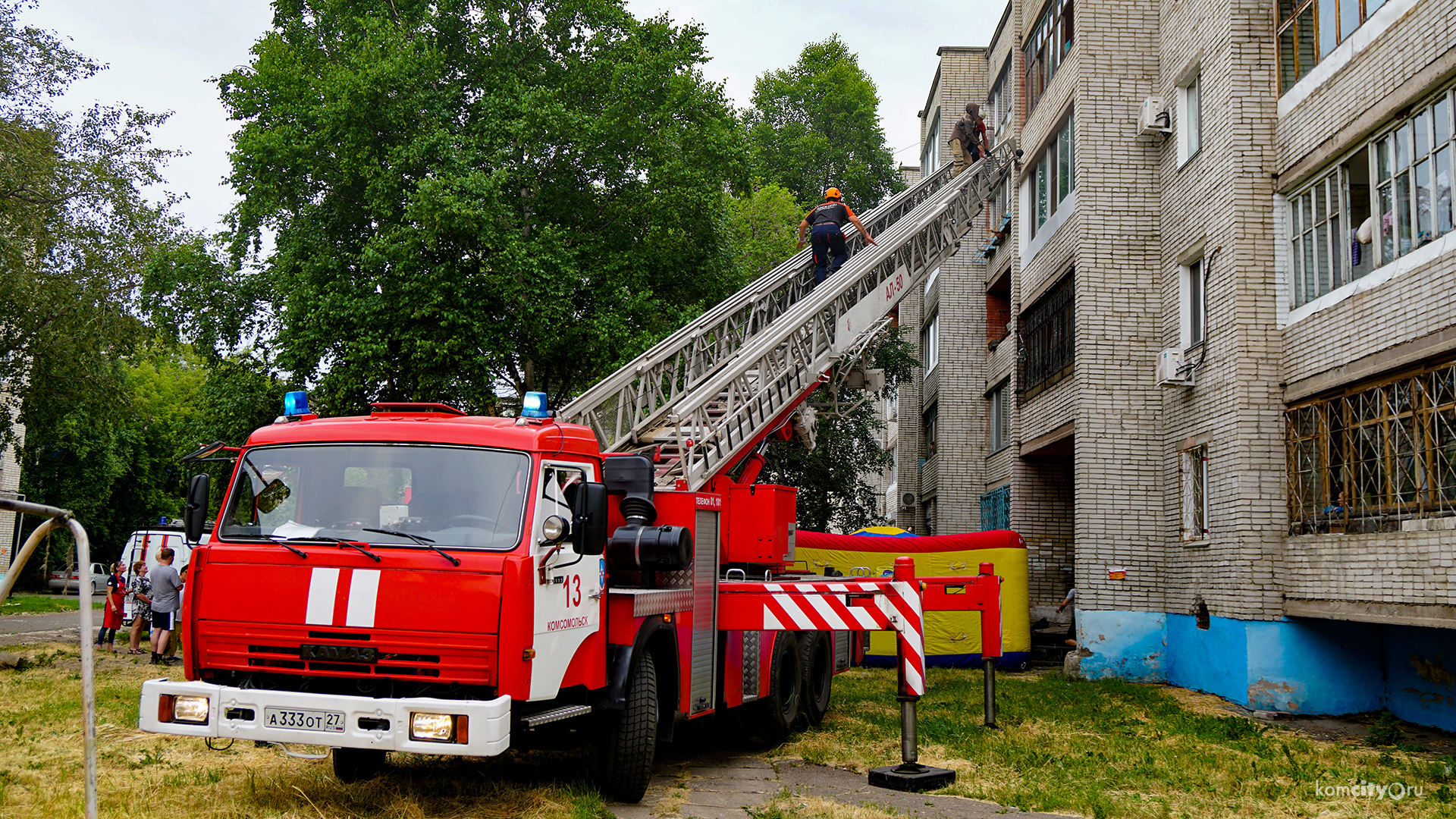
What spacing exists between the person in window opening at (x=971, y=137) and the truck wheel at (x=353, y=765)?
15.9 m

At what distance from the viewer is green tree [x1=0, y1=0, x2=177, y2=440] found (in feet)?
59.4

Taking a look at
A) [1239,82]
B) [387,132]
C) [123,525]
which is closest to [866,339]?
[1239,82]

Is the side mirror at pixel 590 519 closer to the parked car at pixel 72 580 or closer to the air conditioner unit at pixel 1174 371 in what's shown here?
the air conditioner unit at pixel 1174 371

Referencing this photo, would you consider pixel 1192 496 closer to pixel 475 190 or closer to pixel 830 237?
pixel 830 237

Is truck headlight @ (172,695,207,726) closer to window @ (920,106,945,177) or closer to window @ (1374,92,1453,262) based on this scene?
window @ (1374,92,1453,262)

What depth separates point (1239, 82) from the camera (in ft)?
41.5

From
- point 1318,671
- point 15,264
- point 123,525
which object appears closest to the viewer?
point 1318,671

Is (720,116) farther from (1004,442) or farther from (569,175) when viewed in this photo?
(1004,442)

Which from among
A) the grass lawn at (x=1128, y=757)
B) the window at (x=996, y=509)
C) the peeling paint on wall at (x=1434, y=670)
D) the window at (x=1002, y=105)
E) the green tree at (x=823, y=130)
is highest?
the green tree at (x=823, y=130)

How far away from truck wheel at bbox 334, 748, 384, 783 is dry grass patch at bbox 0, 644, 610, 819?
10 cm

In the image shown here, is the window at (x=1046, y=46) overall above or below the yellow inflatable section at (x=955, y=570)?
above

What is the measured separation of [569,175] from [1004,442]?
11109 millimetres

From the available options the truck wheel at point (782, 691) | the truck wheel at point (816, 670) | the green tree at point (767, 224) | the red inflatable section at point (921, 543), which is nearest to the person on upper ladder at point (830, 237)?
the red inflatable section at point (921, 543)

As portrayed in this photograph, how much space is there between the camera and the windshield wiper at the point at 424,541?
5.94 m
